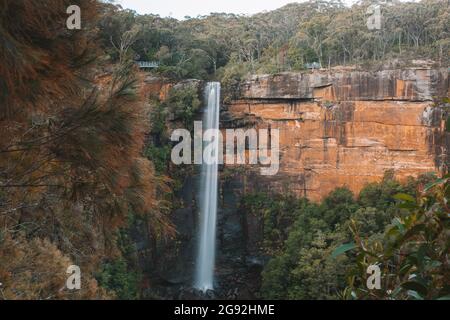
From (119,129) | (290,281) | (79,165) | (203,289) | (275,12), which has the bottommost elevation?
(203,289)

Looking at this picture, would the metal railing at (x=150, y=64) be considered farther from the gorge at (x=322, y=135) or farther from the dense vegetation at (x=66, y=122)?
the dense vegetation at (x=66, y=122)

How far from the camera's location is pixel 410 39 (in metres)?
18.3

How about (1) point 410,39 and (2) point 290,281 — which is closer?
(2) point 290,281

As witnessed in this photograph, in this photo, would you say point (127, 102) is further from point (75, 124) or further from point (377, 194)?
point (377, 194)

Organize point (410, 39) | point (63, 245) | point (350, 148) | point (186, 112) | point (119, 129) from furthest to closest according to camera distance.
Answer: point (410, 39) → point (186, 112) → point (350, 148) → point (63, 245) → point (119, 129)

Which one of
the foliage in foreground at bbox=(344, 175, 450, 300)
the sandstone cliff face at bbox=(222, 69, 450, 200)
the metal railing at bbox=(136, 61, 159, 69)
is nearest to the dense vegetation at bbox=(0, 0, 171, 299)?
the foliage in foreground at bbox=(344, 175, 450, 300)

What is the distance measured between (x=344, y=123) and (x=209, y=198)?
538cm

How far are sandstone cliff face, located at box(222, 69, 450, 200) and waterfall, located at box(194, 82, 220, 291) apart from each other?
22.8 inches

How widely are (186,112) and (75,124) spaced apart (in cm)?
1304

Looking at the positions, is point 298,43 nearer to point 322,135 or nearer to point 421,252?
point 322,135

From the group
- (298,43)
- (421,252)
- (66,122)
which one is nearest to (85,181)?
(66,122)

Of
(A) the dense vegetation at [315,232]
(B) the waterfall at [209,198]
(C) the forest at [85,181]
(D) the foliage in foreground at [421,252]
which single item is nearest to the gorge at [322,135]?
(B) the waterfall at [209,198]

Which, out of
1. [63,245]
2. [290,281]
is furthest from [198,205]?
[63,245]
